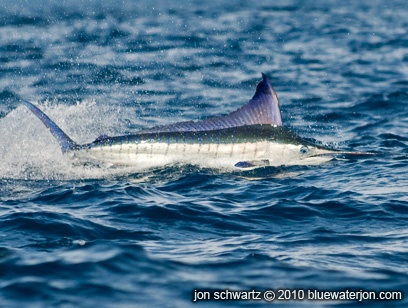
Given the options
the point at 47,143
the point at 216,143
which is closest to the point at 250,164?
the point at 216,143

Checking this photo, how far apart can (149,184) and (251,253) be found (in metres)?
3.96

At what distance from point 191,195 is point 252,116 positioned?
2.39 metres

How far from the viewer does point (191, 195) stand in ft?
35.9

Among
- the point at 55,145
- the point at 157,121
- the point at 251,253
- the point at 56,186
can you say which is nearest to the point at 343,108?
the point at 157,121

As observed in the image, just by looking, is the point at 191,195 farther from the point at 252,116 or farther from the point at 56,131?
the point at 56,131

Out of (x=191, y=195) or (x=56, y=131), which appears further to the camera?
(x=56, y=131)

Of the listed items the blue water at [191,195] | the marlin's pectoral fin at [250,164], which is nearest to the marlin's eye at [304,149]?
the blue water at [191,195]

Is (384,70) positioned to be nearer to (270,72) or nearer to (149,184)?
(270,72)

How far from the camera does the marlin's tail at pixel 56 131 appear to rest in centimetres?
1231

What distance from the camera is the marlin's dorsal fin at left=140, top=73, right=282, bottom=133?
12.3m

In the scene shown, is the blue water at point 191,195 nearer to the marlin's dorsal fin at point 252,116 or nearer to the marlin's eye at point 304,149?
the marlin's eye at point 304,149

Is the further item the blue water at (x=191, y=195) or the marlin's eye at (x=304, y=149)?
the marlin's eye at (x=304, y=149)

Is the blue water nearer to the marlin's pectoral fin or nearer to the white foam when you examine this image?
the white foam

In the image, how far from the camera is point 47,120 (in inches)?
485
